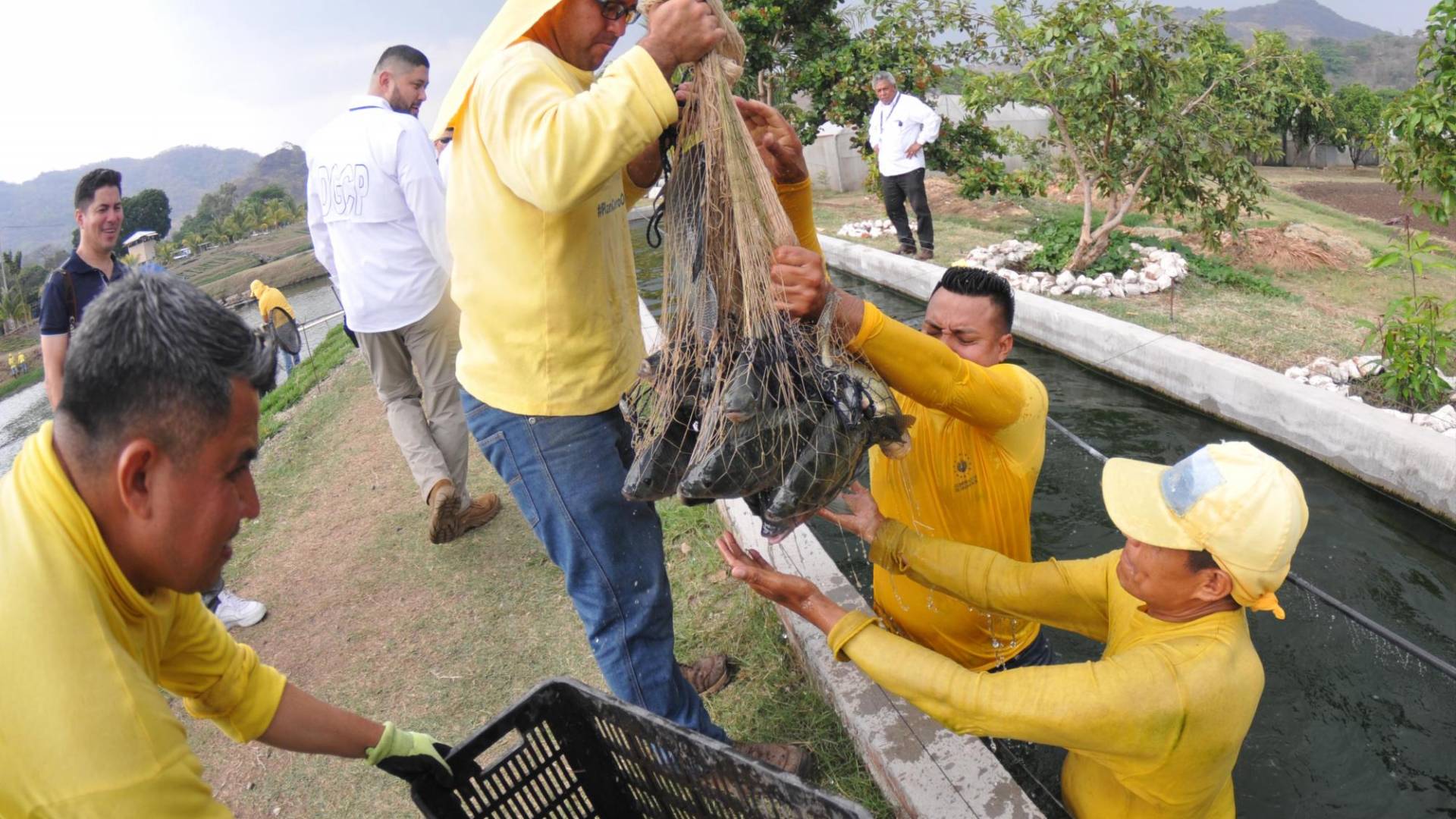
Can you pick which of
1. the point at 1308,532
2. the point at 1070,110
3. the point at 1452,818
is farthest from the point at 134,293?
the point at 1070,110

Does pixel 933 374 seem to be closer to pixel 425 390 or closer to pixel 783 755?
pixel 783 755

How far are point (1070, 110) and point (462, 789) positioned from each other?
8714 millimetres

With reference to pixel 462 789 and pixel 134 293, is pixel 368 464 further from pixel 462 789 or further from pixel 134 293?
pixel 134 293

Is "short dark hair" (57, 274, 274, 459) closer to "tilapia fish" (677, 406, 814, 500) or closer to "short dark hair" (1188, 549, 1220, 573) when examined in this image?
"tilapia fish" (677, 406, 814, 500)

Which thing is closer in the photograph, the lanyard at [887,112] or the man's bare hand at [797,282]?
the man's bare hand at [797,282]

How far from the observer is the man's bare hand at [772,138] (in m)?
2.29

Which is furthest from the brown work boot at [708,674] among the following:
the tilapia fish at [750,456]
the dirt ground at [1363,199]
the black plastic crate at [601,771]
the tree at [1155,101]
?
the dirt ground at [1363,199]

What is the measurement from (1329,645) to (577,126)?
373cm

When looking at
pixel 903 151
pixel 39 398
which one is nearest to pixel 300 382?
pixel 903 151

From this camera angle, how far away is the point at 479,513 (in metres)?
4.72

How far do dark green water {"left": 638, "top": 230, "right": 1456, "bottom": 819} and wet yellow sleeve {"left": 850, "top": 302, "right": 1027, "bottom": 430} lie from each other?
4.38 ft

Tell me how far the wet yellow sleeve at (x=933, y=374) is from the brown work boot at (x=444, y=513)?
303 centimetres

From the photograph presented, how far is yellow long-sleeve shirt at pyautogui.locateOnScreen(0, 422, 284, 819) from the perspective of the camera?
1.08 metres

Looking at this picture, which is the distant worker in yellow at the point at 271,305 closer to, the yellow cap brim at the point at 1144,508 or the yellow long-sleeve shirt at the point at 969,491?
the yellow long-sleeve shirt at the point at 969,491
